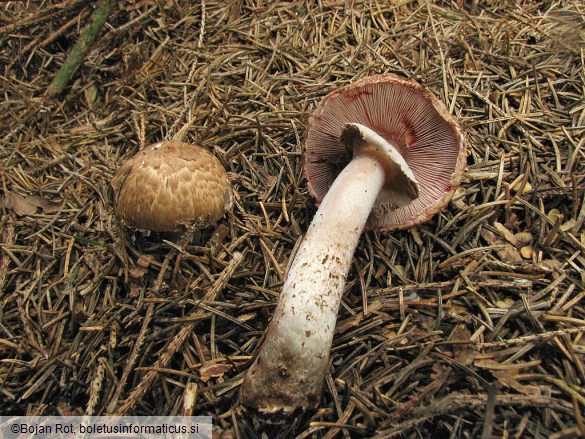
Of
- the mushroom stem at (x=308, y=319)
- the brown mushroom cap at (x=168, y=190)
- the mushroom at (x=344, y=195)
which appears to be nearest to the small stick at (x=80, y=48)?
the brown mushroom cap at (x=168, y=190)

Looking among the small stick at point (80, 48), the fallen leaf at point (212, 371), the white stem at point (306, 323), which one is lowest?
the fallen leaf at point (212, 371)

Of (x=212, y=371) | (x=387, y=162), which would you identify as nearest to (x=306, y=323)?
(x=212, y=371)

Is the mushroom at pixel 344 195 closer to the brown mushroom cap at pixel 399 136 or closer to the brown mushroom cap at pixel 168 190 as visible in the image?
the brown mushroom cap at pixel 399 136

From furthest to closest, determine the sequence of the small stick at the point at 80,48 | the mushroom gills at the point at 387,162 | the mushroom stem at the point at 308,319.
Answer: the small stick at the point at 80,48, the mushroom gills at the point at 387,162, the mushroom stem at the point at 308,319

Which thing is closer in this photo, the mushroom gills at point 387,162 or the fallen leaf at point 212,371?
the fallen leaf at point 212,371

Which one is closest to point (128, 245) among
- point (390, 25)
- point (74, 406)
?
point (74, 406)

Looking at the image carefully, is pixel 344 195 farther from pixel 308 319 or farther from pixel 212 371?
pixel 212 371
